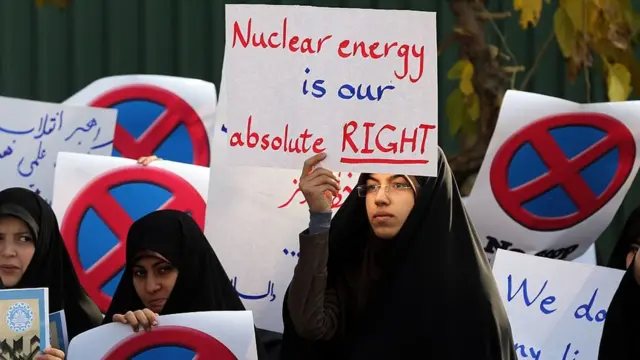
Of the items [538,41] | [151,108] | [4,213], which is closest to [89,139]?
[151,108]

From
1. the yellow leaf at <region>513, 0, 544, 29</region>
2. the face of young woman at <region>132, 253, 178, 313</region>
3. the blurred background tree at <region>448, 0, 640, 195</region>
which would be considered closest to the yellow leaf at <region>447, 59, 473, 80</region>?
the blurred background tree at <region>448, 0, 640, 195</region>

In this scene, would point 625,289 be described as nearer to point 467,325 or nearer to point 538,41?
point 467,325

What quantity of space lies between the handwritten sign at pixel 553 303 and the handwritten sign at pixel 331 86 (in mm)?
839

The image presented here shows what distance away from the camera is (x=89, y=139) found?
480 cm

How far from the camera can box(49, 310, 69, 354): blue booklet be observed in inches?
148

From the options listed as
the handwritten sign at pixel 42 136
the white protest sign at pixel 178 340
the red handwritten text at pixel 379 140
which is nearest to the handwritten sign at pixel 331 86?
the red handwritten text at pixel 379 140

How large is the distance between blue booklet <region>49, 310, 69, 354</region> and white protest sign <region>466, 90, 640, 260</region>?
1.28 metres

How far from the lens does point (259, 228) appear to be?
14.0ft

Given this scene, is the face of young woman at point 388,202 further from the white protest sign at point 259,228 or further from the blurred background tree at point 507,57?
the blurred background tree at point 507,57

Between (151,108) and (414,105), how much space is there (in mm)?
1637

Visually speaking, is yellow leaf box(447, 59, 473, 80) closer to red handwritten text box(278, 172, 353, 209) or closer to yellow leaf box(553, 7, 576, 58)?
yellow leaf box(553, 7, 576, 58)

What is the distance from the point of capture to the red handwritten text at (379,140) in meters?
3.41

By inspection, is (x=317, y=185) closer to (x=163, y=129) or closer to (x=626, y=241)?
(x=626, y=241)


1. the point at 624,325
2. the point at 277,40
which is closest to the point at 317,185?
the point at 277,40
